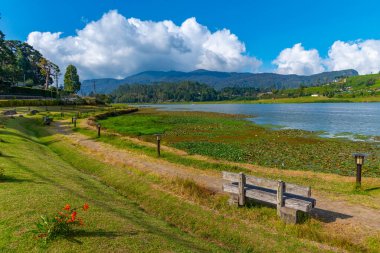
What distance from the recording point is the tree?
149m

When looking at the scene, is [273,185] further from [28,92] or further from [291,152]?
[28,92]

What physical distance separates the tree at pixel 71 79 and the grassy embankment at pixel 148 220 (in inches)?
5656

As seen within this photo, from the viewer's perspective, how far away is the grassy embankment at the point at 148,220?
8.45m

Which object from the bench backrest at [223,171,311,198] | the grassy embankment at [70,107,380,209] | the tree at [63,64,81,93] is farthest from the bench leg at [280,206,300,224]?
the tree at [63,64,81,93]

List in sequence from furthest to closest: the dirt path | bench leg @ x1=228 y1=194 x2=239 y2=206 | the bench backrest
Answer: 1. bench leg @ x1=228 y1=194 x2=239 y2=206
2. the dirt path
3. the bench backrest

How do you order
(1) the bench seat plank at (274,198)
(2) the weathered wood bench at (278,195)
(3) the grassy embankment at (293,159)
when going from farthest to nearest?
(3) the grassy embankment at (293,159) < (2) the weathered wood bench at (278,195) < (1) the bench seat plank at (274,198)

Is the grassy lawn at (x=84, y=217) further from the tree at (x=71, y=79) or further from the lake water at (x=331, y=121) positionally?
the tree at (x=71, y=79)

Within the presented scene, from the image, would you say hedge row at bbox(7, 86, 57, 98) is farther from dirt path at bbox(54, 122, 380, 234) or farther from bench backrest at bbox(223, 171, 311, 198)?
bench backrest at bbox(223, 171, 311, 198)

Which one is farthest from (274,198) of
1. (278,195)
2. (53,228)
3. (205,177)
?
(53,228)

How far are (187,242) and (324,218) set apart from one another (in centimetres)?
697

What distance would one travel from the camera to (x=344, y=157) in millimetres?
30141

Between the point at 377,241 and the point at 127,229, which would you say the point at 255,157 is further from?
the point at 127,229

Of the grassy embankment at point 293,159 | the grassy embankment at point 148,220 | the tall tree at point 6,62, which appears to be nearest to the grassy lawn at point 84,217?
the grassy embankment at point 148,220

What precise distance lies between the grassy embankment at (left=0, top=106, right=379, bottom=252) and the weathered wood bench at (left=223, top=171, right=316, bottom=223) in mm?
519
